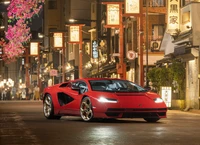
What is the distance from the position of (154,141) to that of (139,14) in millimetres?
33610

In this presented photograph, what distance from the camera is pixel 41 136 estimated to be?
14.7m

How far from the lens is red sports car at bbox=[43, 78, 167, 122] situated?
66.3ft

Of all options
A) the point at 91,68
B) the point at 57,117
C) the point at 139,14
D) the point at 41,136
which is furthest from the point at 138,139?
the point at 91,68

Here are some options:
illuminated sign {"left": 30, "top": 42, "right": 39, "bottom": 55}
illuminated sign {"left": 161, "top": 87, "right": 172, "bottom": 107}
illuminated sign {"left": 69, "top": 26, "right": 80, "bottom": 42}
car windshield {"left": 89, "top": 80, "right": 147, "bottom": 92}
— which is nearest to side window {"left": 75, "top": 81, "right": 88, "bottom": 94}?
car windshield {"left": 89, "top": 80, "right": 147, "bottom": 92}

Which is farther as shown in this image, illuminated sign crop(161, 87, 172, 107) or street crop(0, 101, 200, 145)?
illuminated sign crop(161, 87, 172, 107)

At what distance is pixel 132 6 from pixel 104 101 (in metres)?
27.5

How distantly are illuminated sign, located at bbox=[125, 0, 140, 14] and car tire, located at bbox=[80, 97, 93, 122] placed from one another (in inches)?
1035

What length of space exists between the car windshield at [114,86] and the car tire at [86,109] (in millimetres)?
440

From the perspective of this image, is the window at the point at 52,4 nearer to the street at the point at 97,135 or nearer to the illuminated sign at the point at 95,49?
the illuminated sign at the point at 95,49

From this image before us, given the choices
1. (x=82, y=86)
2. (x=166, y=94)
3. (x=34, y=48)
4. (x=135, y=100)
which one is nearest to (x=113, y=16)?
(x=166, y=94)

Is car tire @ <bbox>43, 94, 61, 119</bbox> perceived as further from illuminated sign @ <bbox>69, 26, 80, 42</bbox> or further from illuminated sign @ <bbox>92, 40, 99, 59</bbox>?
illuminated sign @ <bbox>92, 40, 99, 59</bbox>

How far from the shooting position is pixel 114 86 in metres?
21.7

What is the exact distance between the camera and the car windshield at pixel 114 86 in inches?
839

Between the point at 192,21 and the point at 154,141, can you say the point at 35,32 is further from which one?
the point at 154,141
